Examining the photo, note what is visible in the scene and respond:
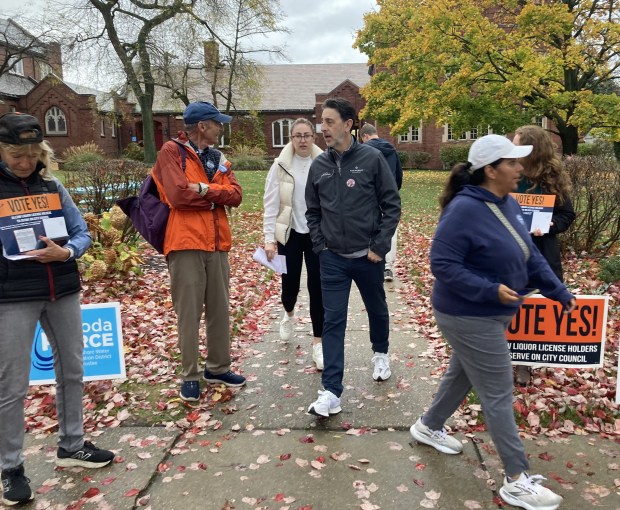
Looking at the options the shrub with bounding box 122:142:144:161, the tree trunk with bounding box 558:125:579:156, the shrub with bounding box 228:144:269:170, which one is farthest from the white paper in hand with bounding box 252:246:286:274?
the shrub with bounding box 122:142:144:161

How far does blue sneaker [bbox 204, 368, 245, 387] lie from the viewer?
4520 mm

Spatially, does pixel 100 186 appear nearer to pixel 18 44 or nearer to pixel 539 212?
pixel 539 212

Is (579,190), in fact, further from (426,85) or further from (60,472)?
(426,85)

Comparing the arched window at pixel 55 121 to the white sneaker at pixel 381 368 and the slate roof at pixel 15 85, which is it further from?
the white sneaker at pixel 381 368

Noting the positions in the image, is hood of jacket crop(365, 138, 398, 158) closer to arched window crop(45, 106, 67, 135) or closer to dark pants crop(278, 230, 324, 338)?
dark pants crop(278, 230, 324, 338)

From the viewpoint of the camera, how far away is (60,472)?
334 centimetres

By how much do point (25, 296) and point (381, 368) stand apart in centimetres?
285

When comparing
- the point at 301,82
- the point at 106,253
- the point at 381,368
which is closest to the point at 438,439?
the point at 381,368

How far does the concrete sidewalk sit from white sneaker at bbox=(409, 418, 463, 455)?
6 cm

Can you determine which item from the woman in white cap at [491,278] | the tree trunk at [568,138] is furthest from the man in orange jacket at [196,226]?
the tree trunk at [568,138]

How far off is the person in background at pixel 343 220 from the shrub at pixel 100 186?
19.8ft

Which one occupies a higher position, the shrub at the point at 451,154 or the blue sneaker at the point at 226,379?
the shrub at the point at 451,154

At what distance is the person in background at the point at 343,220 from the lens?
3.83m

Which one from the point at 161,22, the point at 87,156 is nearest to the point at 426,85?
the point at 161,22
